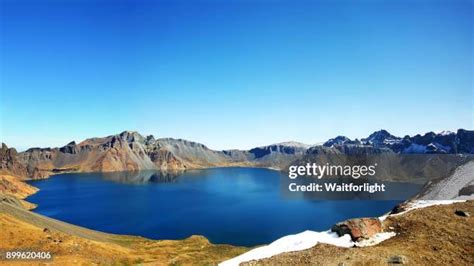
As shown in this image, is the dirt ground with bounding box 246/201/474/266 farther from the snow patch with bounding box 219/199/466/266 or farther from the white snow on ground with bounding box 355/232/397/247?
the snow patch with bounding box 219/199/466/266

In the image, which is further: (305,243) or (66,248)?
(66,248)

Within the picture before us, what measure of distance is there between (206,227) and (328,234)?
106074 millimetres

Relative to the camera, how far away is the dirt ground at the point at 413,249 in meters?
22.1

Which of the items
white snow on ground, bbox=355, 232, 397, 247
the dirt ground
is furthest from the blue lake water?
white snow on ground, bbox=355, 232, 397, 247

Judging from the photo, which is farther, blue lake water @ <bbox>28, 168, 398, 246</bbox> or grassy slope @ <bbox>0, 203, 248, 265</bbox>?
blue lake water @ <bbox>28, 168, 398, 246</bbox>

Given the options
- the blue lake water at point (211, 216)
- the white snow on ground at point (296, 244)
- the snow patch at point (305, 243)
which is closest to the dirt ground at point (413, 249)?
the snow patch at point (305, 243)

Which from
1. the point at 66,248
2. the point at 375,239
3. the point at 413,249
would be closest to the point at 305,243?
the point at 375,239

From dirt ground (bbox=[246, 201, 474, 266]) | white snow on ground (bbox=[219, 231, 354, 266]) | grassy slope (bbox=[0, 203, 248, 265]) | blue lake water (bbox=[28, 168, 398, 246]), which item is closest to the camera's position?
dirt ground (bbox=[246, 201, 474, 266])

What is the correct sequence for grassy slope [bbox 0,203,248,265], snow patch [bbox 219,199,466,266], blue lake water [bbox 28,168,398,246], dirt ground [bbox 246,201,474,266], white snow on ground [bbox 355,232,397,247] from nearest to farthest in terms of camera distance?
1. dirt ground [bbox 246,201,474,266]
2. white snow on ground [bbox 355,232,397,247]
3. snow patch [bbox 219,199,466,266]
4. grassy slope [bbox 0,203,248,265]
5. blue lake water [bbox 28,168,398,246]

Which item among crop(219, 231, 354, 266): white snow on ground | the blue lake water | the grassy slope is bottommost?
the blue lake water

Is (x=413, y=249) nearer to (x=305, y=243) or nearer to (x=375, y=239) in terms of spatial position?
(x=375, y=239)

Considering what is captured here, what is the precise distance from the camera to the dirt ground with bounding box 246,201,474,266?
22.1m

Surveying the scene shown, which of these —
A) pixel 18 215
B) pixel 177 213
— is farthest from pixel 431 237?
pixel 177 213

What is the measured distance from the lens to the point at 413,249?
23.3 m
